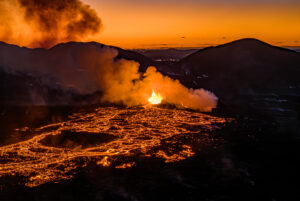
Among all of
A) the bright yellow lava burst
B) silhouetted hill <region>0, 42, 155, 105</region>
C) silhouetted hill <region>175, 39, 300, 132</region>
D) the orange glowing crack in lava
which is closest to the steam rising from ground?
silhouetted hill <region>0, 42, 155, 105</region>

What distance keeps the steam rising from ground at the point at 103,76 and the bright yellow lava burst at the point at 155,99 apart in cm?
73

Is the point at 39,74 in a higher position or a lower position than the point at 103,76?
lower

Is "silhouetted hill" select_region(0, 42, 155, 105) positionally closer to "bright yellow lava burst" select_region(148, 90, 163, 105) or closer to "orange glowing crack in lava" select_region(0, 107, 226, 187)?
"bright yellow lava burst" select_region(148, 90, 163, 105)

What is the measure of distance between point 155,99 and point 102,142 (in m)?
22.5

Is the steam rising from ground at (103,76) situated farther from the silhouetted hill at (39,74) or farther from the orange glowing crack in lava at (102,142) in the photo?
the orange glowing crack in lava at (102,142)

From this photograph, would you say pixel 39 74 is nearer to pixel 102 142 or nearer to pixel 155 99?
pixel 155 99

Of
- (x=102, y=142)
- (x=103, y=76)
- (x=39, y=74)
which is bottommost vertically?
(x=102, y=142)

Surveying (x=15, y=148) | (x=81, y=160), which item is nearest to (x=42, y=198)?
(x=81, y=160)

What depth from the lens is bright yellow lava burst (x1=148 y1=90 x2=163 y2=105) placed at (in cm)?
5087

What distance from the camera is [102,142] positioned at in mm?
30891

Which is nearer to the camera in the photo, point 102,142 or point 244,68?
point 102,142

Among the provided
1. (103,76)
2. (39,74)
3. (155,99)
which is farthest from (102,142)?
(39,74)

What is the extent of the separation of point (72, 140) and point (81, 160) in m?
6.41

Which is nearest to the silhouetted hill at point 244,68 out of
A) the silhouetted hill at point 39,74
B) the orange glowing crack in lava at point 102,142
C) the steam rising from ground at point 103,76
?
the steam rising from ground at point 103,76
